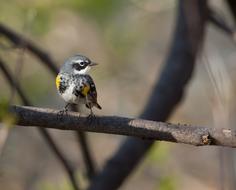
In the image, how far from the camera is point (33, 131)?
24.6ft

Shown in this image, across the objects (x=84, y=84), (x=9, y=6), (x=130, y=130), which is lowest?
(x=9, y=6)

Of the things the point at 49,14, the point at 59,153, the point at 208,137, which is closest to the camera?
the point at 208,137

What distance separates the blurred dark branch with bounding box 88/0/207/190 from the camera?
4531 mm

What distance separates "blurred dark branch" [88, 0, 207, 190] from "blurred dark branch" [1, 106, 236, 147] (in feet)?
5.30

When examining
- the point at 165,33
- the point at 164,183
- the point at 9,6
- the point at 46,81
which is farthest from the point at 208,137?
the point at 165,33

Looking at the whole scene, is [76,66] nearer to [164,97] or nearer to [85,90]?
[85,90]

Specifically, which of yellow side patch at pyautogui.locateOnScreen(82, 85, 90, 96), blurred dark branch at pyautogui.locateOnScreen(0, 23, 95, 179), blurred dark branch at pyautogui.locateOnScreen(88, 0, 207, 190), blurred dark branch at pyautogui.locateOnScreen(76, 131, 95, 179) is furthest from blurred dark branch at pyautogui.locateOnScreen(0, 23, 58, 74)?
yellow side patch at pyautogui.locateOnScreen(82, 85, 90, 96)

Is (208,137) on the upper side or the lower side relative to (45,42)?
upper

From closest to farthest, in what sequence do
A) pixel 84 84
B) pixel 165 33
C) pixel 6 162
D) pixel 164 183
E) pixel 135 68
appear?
1. pixel 84 84
2. pixel 164 183
3. pixel 6 162
4. pixel 135 68
5. pixel 165 33

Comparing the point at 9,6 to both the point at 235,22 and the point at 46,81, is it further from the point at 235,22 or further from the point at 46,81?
the point at 235,22

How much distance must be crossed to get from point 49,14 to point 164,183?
2456mm

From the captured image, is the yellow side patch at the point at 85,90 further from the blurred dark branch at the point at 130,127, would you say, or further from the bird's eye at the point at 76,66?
the blurred dark branch at the point at 130,127

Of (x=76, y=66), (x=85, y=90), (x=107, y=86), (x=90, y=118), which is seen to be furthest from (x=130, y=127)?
(x=107, y=86)

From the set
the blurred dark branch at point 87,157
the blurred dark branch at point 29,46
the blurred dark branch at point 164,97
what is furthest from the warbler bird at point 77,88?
the blurred dark branch at point 87,157
